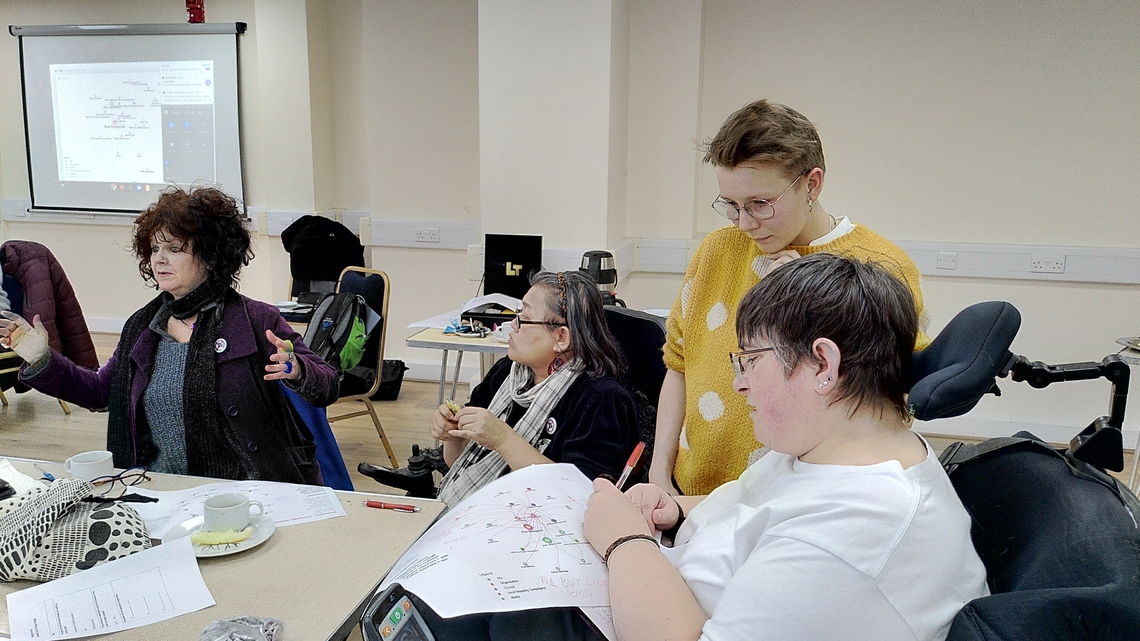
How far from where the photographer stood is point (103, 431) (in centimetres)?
401

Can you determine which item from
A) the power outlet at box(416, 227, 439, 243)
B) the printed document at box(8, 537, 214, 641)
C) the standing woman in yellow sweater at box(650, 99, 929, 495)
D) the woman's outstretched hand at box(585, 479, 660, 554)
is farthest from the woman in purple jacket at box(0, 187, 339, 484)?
the power outlet at box(416, 227, 439, 243)

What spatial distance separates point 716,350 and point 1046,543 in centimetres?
73

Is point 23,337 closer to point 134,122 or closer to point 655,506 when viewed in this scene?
point 655,506

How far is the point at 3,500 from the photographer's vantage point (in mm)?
1284

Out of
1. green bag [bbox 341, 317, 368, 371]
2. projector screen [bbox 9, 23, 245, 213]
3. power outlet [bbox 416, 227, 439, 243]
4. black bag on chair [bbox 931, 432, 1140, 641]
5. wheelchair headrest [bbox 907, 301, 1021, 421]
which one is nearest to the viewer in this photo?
black bag on chair [bbox 931, 432, 1140, 641]

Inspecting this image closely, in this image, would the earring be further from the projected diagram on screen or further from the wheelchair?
the projected diagram on screen

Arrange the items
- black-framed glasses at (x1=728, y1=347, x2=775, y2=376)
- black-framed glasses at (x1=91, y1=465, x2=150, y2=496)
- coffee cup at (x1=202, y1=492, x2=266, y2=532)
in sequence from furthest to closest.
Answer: black-framed glasses at (x1=91, y1=465, x2=150, y2=496)
coffee cup at (x1=202, y1=492, x2=266, y2=532)
black-framed glasses at (x1=728, y1=347, x2=775, y2=376)

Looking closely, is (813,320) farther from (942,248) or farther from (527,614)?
(942,248)

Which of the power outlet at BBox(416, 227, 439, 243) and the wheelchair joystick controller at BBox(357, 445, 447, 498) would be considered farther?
the power outlet at BBox(416, 227, 439, 243)

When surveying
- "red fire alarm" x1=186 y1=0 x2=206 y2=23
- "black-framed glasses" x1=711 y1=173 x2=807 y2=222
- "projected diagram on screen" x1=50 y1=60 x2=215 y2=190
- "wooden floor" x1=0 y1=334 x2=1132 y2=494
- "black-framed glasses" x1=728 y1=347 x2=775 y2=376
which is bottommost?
"wooden floor" x1=0 y1=334 x2=1132 y2=494

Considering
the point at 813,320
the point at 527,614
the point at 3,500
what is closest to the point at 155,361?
the point at 3,500

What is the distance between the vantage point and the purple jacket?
192 cm

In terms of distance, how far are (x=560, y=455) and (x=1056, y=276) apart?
322cm

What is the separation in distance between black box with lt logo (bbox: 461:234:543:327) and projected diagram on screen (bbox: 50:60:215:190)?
2910mm
